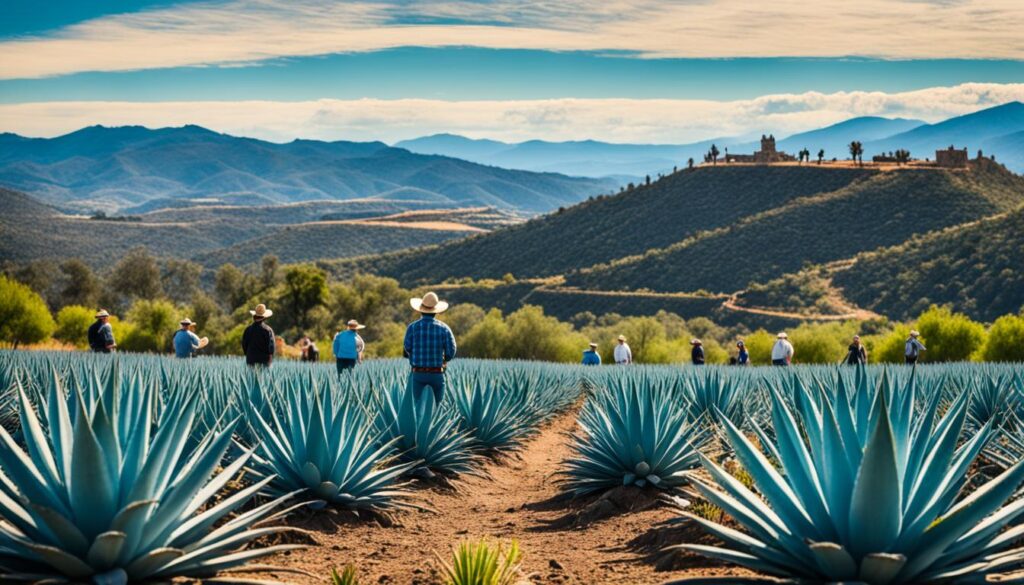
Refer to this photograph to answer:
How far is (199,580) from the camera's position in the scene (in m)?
4.12

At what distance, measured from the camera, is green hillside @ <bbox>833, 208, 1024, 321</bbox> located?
47.1 m

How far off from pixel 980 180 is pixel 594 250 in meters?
29.7

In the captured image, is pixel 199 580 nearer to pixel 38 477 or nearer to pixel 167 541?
pixel 167 541

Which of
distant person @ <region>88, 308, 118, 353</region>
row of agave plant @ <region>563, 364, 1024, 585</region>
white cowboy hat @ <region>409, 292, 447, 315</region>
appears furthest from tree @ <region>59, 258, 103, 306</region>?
row of agave plant @ <region>563, 364, 1024, 585</region>

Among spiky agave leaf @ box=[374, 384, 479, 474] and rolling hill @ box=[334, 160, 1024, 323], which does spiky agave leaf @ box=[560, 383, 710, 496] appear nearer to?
spiky agave leaf @ box=[374, 384, 479, 474]

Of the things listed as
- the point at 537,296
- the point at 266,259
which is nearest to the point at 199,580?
the point at 537,296

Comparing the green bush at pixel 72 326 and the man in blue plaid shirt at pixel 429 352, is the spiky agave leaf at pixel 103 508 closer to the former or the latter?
the man in blue plaid shirt at pixel 429 352

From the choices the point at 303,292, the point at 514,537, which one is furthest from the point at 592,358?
the point at 303,292

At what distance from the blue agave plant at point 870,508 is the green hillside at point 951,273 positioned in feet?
151

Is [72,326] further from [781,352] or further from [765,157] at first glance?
[765,157]

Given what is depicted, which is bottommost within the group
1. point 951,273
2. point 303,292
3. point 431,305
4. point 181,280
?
point 181,280

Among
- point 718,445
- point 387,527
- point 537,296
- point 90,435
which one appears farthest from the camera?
point 537,296

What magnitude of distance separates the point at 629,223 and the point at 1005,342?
2225 inches

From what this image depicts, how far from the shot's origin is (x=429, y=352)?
901 centimetres
